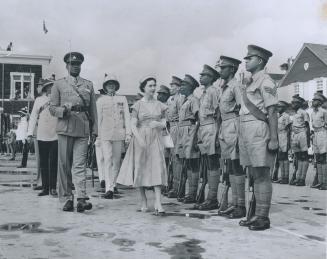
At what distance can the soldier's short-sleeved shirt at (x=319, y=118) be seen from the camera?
480 inches

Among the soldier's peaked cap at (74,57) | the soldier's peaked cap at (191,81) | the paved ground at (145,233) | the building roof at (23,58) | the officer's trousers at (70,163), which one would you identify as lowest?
the paved ground at (145,233)

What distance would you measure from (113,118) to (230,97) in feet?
10.8

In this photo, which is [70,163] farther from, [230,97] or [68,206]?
[230,97]

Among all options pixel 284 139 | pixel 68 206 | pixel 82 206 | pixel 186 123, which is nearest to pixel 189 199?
pixel 186 123

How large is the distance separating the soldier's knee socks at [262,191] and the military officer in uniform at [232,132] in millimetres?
736

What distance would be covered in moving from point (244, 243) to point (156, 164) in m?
2.35

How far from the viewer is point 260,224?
6180 millimetres

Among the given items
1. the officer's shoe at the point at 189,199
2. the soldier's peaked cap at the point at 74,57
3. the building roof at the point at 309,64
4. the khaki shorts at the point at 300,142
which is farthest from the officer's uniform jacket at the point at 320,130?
the building roof at the point at 309,64

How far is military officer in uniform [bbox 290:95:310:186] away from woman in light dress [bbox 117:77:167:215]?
20.3ft

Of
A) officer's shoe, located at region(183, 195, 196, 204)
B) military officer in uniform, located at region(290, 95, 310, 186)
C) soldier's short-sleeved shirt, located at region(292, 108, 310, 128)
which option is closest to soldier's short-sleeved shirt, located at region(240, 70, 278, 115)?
officer's shoe, located at region(183, 195, 196, 204)

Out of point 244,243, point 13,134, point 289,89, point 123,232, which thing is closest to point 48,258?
point 123,232

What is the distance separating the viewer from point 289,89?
152ft

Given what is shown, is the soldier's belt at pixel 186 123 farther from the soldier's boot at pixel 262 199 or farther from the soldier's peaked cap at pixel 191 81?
the soldier's boot at pixel 262 199

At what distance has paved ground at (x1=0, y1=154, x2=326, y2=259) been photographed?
4.97 metres
